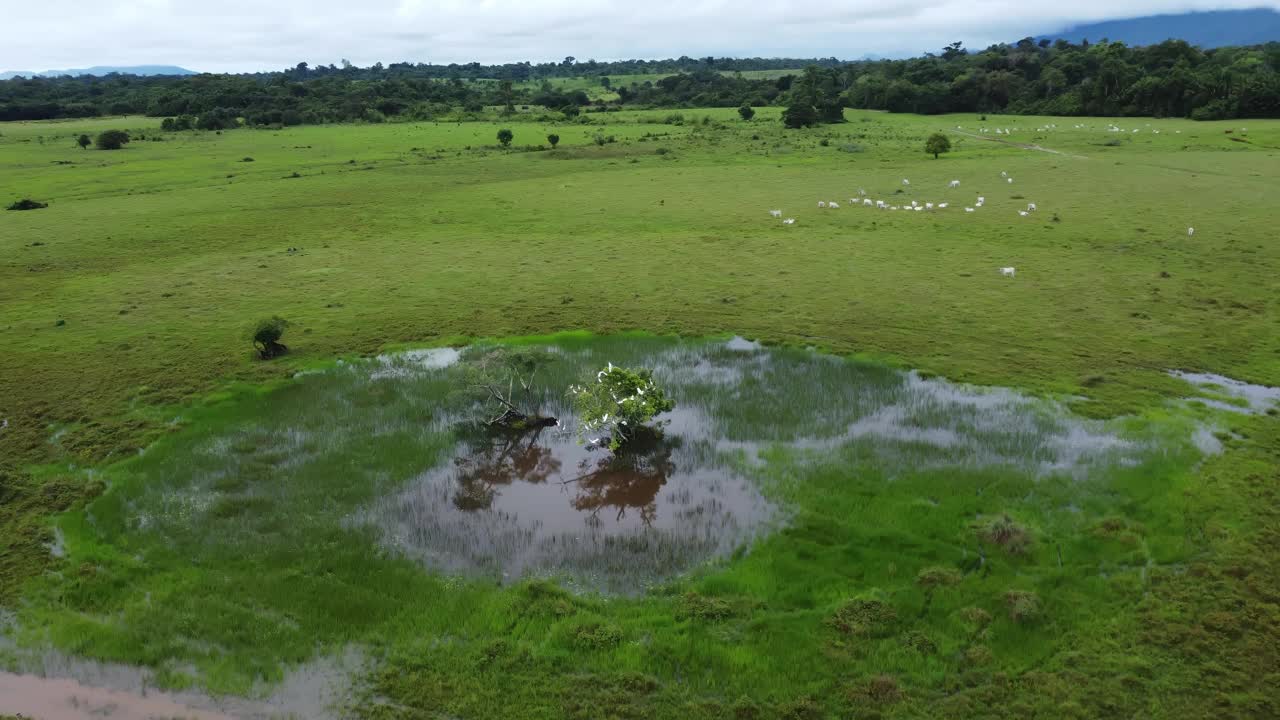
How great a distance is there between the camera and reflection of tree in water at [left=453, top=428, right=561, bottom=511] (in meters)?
13.6

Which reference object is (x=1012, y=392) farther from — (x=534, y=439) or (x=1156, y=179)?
(x=1156, y=179)

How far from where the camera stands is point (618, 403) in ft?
48.0

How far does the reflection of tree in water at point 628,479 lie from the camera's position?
13.2 m

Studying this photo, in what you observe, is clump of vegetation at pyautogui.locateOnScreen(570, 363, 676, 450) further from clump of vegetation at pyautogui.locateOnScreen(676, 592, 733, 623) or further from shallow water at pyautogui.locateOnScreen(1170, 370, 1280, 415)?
shallow water at pyautogui.locateOnScreen(1170, 370, 1280, 415)

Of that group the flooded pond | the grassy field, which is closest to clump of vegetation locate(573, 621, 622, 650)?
the grassy field

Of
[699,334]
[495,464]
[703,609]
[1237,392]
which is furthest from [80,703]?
[1237,392]

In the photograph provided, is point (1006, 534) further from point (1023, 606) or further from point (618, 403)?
point (618, 403)

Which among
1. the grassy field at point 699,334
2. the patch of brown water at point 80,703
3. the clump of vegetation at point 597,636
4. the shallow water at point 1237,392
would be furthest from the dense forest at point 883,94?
the patch of brown water at point 80,703

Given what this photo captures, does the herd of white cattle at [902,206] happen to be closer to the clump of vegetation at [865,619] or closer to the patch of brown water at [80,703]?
the clump of vegetation at [865,619]

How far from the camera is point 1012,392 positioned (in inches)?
659

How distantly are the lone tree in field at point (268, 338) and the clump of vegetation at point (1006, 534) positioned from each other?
15.6 m

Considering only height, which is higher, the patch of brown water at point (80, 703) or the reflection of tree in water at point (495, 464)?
the reflection of tree in water at point (495, 464)

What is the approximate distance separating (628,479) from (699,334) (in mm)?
7399

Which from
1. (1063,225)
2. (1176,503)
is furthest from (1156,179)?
(1176,503)
